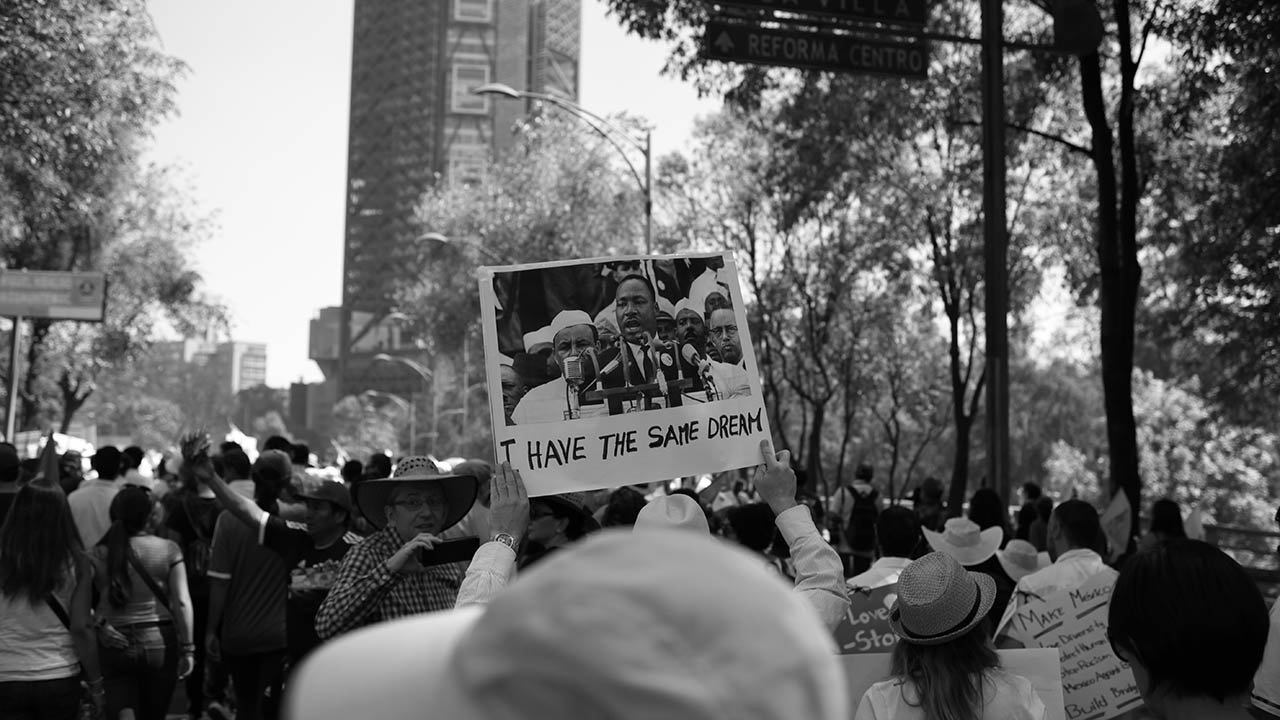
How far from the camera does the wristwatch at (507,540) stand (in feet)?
11.4

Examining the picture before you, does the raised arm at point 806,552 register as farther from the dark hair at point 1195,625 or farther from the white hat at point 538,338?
the dark hair at point 1195,625

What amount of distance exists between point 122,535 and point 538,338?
4.74m

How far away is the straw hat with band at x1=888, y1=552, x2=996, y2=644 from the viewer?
373cm

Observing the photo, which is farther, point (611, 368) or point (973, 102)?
point (973, 102)

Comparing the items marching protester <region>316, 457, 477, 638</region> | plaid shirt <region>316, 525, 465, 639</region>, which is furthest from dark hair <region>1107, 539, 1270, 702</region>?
plaid shirt <region>316, 525, 465, 639</region>

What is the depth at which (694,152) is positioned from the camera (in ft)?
113

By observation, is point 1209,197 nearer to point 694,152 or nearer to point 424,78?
point 694,152

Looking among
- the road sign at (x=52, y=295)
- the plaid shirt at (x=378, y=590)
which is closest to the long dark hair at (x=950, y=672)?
the plaid shirt at (x=378, y=590)

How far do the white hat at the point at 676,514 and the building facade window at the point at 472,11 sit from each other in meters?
187

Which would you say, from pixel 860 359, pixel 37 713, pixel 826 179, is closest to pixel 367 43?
pixel 860 359

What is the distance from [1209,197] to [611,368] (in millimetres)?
17487

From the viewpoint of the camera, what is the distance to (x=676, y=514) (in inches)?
179

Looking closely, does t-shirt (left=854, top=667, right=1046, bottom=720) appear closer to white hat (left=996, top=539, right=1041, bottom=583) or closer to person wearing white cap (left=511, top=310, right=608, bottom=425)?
person wearing white cap (left=511, top=310, right=608, bottom=425)

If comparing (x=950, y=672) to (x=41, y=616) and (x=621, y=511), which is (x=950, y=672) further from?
(x=41, y=616)
